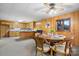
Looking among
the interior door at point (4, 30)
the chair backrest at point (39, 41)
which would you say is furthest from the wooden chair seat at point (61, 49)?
the interior door at point (4, 30)

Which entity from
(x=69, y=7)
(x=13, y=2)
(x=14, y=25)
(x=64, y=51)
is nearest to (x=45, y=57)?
(x=64, y=51)

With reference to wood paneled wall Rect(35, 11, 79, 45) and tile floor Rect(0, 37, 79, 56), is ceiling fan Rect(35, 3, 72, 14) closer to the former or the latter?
wood paneled wall Rect(35, 11, 79, 45)

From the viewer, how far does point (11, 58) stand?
2068 millimetres

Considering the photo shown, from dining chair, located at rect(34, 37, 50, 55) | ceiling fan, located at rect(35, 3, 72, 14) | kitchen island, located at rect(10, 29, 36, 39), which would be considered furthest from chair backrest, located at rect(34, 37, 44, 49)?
ceiling fan, located at rect(35, 3, 72, 14)

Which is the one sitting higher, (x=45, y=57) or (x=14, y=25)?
(x=14, y=25)

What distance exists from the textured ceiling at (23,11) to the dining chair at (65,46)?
475 millimetres

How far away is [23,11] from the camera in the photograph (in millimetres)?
2016

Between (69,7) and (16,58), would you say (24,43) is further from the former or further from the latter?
(69,7)

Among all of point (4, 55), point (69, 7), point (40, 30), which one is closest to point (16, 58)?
point (4, 55)

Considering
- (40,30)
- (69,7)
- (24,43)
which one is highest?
(69,7)

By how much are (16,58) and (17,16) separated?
2.44ft

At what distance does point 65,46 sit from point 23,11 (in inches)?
37.5

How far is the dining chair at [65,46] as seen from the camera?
2.00 metres

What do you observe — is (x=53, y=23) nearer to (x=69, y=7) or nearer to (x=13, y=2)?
(x=69, y=7)
